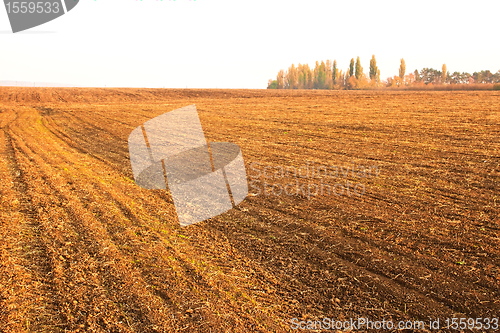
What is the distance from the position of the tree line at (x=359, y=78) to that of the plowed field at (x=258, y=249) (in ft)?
311

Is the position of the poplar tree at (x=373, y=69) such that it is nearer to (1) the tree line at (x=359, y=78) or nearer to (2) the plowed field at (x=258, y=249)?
(1) the tree line at (x=359, y=78)

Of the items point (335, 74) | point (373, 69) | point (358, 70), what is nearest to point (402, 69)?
point (373, 69)

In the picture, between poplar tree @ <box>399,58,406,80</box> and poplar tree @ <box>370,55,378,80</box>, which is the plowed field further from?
poplar tree @ <box>399,58,406,80</box>

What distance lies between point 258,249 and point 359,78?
109 metres

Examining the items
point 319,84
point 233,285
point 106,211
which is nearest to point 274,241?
point 233,285

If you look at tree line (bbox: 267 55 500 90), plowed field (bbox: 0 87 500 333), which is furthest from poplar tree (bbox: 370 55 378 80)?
plowed field (bbox: 0 87 500 333)

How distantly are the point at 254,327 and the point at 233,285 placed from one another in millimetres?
737

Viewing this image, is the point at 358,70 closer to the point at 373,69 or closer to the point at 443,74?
the point at 373,69

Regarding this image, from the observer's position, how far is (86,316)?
321 cm

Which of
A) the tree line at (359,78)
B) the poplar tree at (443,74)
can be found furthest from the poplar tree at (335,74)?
the poplar tree at (443,74)

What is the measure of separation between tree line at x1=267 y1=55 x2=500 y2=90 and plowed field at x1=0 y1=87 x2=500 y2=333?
Result: 94.7m

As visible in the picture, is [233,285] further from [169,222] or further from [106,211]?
[106,211]

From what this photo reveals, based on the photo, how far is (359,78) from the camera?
10375 cm

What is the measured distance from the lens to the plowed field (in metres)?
3.34
